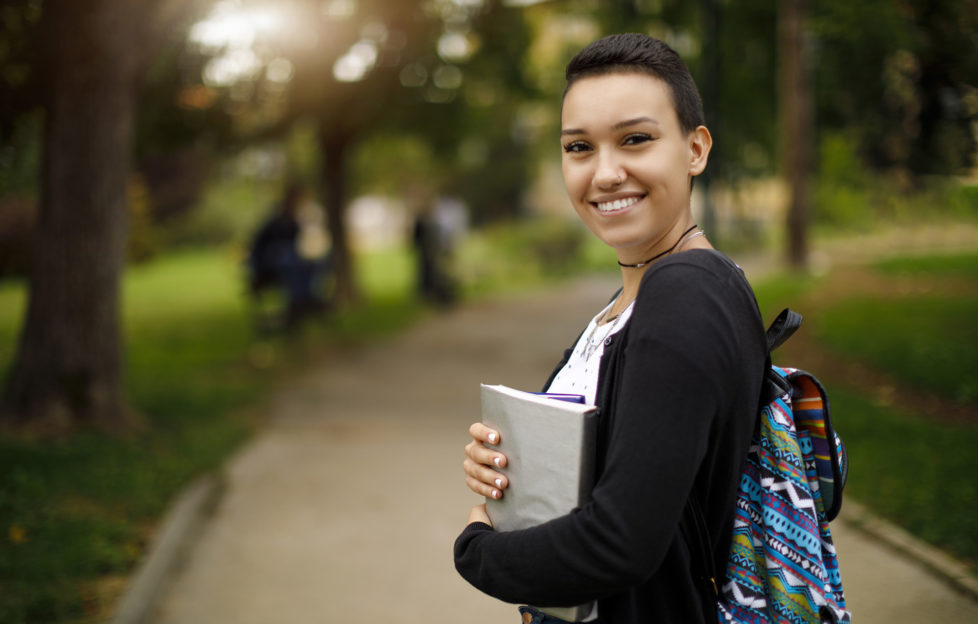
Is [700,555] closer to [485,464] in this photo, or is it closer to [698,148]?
[485,464]

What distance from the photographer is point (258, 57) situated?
1474cm

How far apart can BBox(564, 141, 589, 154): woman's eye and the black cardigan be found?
0.30 m

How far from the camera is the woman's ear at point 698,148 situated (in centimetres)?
149

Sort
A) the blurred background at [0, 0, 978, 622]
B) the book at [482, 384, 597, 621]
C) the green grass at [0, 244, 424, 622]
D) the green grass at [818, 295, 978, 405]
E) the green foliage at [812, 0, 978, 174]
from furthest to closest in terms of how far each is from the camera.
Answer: the green grass at [818, 295, 978, 405] → the green foliage at [812, 0, 978, 174] → the blurred background at [0, 0, 978, 622] → the green grass at [0, 244, 424, 622] → the book at [482, 384, 597, 621]

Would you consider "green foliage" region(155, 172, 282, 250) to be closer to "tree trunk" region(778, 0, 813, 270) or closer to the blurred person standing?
"tree trunk" region(778, 0, 813, 270)

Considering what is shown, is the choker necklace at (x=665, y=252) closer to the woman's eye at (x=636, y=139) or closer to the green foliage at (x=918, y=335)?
the woman's eye at (x=636, y=139)

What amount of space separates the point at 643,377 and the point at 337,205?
16.8m

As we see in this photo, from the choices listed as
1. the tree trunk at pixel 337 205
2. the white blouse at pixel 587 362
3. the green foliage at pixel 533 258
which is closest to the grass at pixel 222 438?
the tree trunk at pixel 337 205

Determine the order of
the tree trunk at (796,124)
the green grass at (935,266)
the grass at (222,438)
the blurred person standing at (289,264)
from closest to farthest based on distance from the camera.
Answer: the grass at (222,438) → the blurred person standing at (289,264) → the green grass at (935,266) → the tree trunk at (796,124)

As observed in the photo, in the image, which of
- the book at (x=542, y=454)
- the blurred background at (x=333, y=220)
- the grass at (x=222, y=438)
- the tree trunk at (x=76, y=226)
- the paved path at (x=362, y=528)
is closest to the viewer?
the book at (x=542, y=454)

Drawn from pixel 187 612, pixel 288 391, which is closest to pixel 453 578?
pixel 187 612

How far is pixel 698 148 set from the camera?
1.51m

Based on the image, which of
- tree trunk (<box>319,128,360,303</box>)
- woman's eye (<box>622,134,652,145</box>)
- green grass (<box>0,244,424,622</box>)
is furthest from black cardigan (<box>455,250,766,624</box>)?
tree trunk (<box>319,128,360,303</box>)

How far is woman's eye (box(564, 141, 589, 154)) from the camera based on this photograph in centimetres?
149
